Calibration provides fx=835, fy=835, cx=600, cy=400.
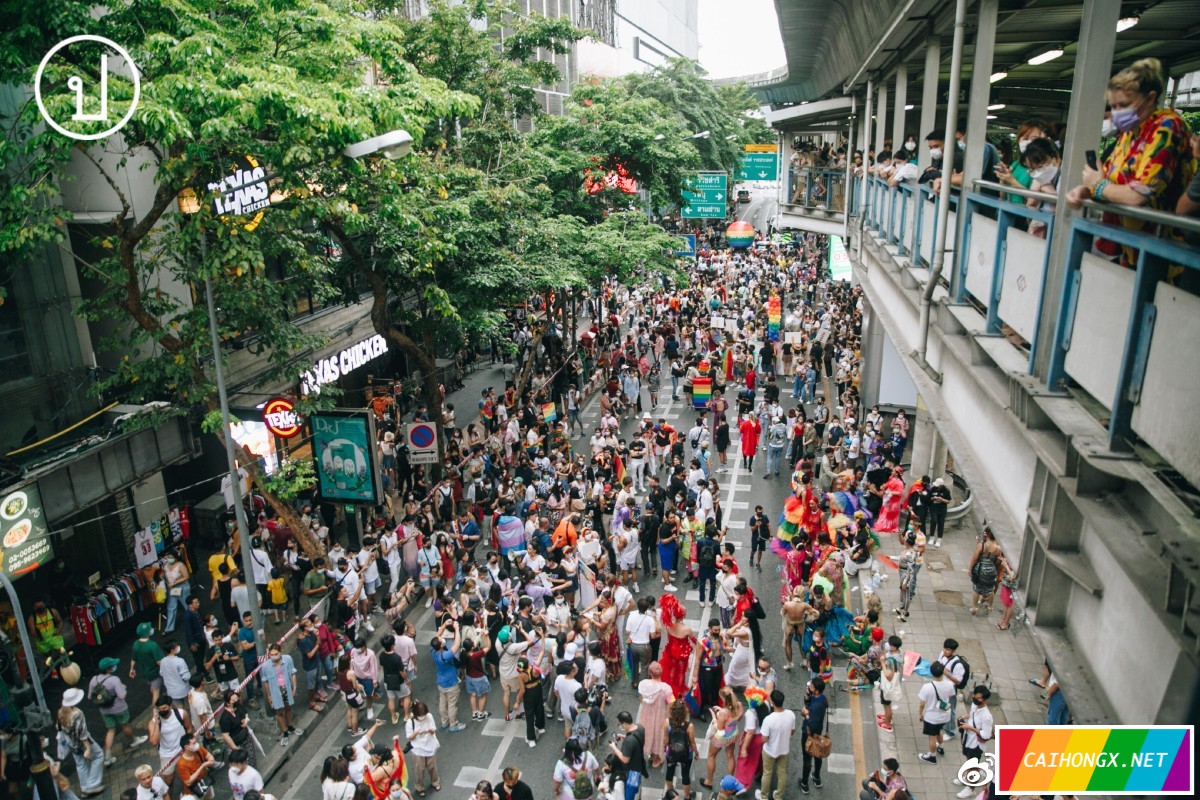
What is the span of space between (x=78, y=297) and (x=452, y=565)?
7540 mm

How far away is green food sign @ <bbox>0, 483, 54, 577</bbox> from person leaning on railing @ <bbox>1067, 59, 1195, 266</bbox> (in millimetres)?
11740

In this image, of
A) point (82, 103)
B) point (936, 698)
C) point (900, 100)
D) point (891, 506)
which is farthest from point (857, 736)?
point (82, 103)

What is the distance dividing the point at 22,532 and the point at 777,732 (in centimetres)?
959

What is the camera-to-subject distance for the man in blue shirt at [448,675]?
10844mm

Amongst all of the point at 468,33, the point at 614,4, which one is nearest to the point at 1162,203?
the point at 468,33

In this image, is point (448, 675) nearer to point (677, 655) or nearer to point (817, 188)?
point (677, 655)

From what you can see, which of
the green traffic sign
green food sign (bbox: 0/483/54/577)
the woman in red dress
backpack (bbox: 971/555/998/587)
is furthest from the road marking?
the green traffic sign

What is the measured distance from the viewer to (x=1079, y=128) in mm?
4809

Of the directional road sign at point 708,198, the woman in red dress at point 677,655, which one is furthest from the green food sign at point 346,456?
the directional road sign at point 708,198

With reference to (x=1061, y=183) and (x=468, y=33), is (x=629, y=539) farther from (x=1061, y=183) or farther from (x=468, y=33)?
(x=468, y=33)

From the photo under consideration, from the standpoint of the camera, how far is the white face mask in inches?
225

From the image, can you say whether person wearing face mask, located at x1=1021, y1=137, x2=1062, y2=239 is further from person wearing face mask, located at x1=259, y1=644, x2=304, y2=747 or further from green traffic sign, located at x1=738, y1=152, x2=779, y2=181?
green traffic sign, located at x1=738, y1=152, x2=779, y2=181

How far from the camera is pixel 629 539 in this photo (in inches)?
568
